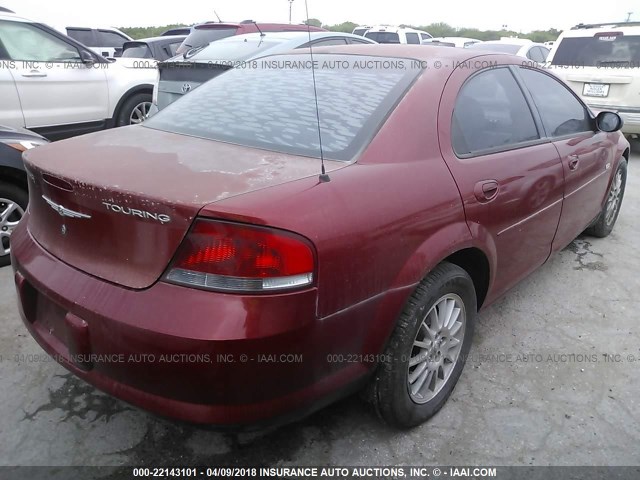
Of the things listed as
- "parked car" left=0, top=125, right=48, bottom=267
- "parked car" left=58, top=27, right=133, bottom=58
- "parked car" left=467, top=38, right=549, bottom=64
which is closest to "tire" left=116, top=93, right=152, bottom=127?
"parked car" left=0, top=125, right=48, bottom=267

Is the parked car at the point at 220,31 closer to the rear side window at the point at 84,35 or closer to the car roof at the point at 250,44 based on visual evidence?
the car roof at the point at 250,44

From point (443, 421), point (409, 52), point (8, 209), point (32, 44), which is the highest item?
point (409, 52)

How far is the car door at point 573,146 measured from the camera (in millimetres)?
3168

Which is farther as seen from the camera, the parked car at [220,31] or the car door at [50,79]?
the parked car at [220,31]

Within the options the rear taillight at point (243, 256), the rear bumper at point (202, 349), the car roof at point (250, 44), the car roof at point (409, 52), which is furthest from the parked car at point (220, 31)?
the rear taillight at point (243, 256)

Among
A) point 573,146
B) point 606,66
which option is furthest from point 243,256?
point 606,66

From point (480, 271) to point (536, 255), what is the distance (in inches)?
27.1

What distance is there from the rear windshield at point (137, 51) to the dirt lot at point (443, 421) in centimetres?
770

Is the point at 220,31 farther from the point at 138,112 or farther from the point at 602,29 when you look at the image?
the point at 602,29

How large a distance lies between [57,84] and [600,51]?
7.27 metres

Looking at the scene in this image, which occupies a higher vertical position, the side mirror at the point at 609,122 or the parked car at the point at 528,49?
the side mirror at the point at 609,122

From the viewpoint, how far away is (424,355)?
229 cm

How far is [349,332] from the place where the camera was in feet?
5.99

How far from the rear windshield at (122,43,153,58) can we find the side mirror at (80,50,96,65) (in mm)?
3301
